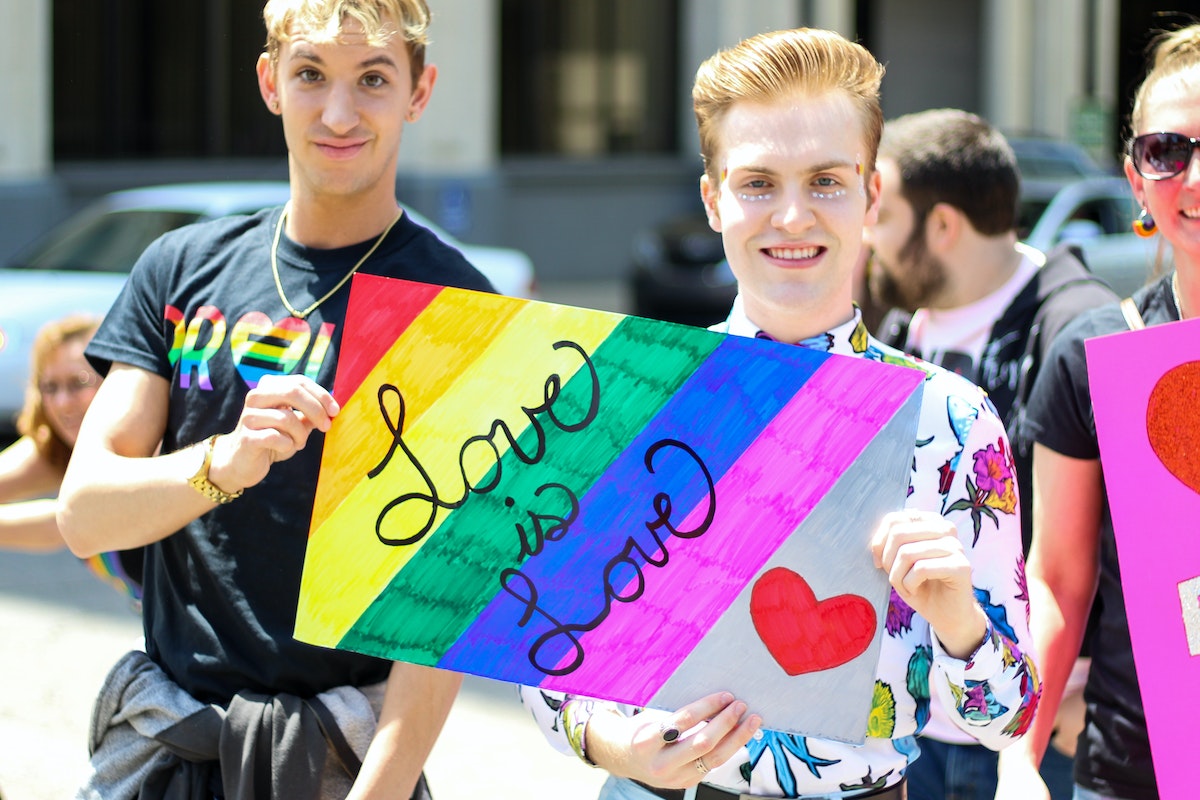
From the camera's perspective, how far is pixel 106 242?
375 inches

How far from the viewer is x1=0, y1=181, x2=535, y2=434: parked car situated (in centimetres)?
879

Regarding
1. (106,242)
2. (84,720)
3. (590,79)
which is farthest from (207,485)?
(590,79)

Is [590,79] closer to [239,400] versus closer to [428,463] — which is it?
[239,400]

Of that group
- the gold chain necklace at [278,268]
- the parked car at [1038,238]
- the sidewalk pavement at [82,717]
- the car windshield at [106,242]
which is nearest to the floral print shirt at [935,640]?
the gold chain necklace at [278,268]

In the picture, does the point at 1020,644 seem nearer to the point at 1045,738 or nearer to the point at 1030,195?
the point at 1045,738

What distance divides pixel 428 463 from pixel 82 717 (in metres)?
3.72

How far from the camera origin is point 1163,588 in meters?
2.05

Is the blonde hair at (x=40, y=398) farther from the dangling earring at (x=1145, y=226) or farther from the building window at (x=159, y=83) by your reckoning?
the building window at (x=159, y=83)

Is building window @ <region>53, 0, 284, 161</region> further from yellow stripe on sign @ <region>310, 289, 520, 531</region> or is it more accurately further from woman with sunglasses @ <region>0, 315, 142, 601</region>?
yellow stripe on sign @ <region>310, 289, 520, 531</region>

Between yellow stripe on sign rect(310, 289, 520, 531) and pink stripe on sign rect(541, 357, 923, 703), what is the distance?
0.37 meters

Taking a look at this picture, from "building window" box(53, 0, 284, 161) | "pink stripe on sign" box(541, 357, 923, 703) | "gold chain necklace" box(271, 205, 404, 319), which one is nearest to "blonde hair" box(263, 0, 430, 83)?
"gold chain necklace" box(271, 205, 404, 319)

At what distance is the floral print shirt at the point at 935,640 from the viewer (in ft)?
6.48

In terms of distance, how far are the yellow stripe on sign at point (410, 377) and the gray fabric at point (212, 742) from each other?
389 mm

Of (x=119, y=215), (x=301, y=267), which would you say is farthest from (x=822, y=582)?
(x=119, y=215)
